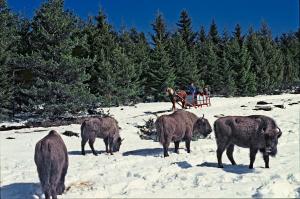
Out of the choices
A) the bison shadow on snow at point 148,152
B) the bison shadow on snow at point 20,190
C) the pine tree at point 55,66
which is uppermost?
the pine tree at point 55,66

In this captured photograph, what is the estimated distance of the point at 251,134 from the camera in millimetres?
13117

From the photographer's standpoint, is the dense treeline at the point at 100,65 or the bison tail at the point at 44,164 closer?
the bison tail at the point at 44,164

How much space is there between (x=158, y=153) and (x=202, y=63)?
38923 millimetres

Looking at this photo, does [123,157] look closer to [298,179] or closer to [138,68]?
[298,179]

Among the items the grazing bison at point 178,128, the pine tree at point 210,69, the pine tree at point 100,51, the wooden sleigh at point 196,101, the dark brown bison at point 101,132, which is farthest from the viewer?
Answer: the pine tree at point 210,69

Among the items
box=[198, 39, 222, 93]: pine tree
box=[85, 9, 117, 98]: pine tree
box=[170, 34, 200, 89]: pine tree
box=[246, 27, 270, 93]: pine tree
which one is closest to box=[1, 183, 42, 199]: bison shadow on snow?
box=[85, 9, 117, 98]: pine tree

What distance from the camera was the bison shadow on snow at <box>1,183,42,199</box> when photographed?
11500 millimetres

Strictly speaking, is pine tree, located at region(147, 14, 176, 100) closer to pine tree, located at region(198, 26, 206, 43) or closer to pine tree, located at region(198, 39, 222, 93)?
pine tree, located at region(198, 39, 222, 93)

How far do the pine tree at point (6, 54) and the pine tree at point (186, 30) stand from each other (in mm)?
31594

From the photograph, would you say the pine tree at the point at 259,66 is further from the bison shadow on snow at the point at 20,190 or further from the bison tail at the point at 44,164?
the bison tail at the point at 44,164

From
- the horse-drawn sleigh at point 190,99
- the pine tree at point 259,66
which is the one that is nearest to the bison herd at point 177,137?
the horse-drawn sleigh at point 190,99

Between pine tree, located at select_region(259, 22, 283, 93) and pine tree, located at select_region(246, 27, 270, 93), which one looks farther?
pine tree, located at select_region(259, 22, 283, 93)

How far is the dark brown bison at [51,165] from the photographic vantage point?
34.1ft

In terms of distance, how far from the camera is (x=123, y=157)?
52.2ft
